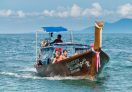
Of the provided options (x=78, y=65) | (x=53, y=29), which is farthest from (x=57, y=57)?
(x=53, y=29)

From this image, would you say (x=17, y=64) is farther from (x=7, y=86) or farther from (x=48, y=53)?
(x=7, y=86)

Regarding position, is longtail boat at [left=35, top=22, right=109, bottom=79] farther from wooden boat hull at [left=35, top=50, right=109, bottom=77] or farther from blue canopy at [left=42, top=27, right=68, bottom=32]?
blue canopy at [left=42, top=27, right=68, bottom=32]

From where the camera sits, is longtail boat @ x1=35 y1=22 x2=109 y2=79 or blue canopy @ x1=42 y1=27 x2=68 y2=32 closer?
longtail boat @ x1=35 y1=22 x2=109 y2=79

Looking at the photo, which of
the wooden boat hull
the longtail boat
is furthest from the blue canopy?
the wooden boat hull

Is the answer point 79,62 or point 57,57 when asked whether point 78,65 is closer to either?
point 79,62

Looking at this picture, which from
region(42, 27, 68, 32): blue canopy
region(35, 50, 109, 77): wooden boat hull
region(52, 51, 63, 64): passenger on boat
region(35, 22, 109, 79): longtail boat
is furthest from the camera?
region(42, 27, 68, 32): blue canopy

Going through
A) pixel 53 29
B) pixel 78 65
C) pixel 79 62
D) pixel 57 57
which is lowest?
pixel 78 65

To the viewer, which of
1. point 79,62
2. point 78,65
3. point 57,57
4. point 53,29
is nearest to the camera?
point 79,62

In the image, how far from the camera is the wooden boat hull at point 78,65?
2730cm

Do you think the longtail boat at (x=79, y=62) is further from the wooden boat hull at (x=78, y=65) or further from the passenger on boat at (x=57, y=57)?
the passenger on boat at (x=57, y=57)

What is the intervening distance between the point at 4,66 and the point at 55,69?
11127mm

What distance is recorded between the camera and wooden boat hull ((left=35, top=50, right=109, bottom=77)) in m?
27.3

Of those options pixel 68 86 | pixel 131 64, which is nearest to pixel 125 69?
pixel 131 64

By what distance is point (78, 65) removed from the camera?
2767cm
